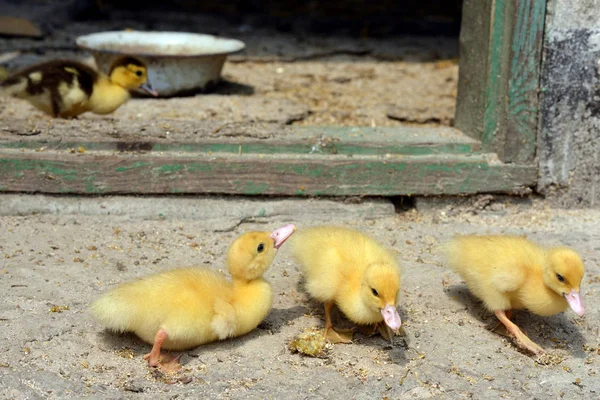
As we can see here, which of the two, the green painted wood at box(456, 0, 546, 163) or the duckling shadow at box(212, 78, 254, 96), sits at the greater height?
the green painted wood at box(456, 0, 546, 163)

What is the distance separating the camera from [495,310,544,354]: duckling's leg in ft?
11.0

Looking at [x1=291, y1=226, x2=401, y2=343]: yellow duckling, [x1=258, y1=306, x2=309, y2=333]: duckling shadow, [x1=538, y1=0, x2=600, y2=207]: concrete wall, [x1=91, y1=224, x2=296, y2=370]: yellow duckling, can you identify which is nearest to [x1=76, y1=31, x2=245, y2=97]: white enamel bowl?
[x1=538, y1=0, x2=600, y2=207]: concrete wall

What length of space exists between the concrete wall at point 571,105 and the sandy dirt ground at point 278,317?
0.16 meters

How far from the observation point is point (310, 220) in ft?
15.0

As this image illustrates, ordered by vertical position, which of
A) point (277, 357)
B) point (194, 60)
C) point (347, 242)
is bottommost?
point (277, 357)

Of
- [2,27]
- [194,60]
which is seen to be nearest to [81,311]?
[194,60]

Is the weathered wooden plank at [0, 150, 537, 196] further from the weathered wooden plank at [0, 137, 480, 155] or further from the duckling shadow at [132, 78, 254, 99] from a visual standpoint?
the duckling shadow at [132, 78, 254, 99]

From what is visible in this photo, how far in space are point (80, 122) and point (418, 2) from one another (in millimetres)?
5445

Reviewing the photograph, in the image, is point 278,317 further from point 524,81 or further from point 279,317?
point 524,81

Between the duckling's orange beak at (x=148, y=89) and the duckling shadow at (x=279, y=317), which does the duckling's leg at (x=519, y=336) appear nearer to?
the duckling shadow at (x=279, y=317)

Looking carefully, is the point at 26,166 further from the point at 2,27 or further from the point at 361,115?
the point at 2,27

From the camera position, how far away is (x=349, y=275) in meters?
3.36

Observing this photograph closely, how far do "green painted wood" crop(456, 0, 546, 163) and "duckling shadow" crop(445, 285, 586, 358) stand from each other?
1.12 metres

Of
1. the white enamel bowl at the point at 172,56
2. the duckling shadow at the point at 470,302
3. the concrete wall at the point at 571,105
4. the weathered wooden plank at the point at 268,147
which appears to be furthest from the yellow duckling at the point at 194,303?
the white enamel bowl at the point at 172,56
